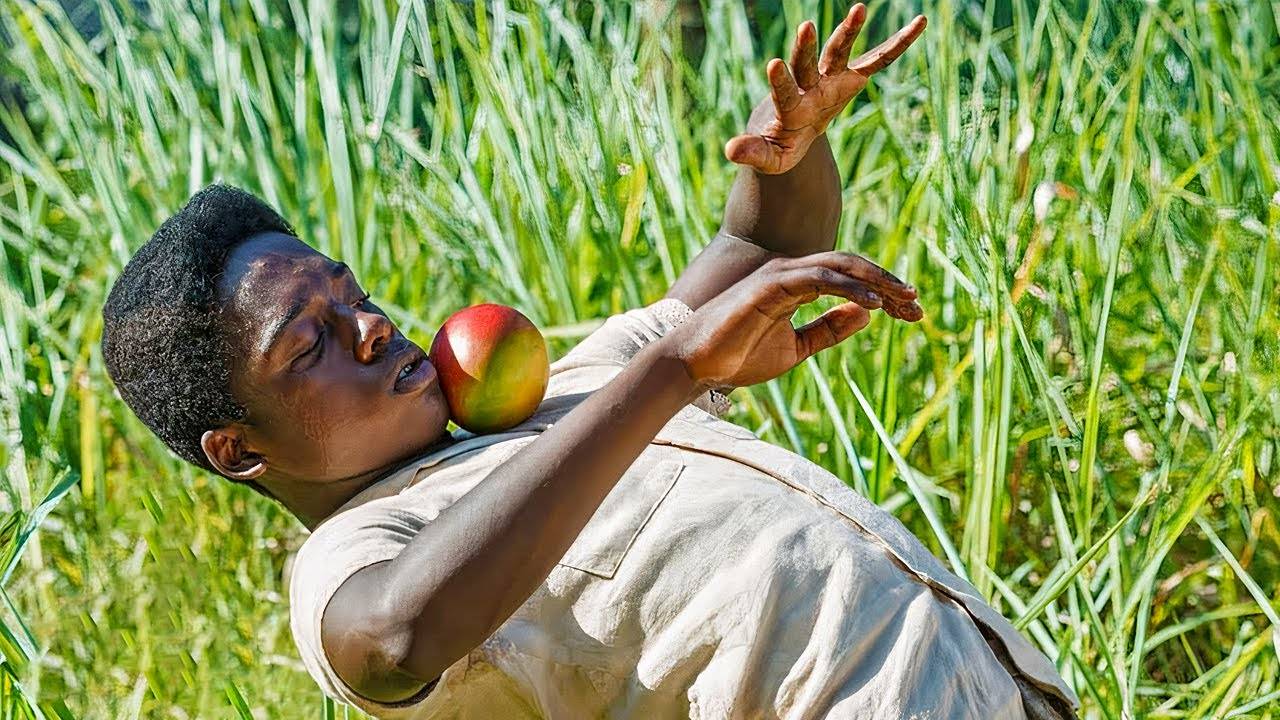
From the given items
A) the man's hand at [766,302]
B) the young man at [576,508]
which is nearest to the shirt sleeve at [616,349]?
the young man at [576,508]

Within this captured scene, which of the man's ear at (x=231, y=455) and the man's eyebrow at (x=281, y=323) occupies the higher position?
the man's eyebrow at (x=281, y=323)

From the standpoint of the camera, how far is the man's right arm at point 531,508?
3.92 ft

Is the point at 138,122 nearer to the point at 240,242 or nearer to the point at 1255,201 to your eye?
the point at 240,242

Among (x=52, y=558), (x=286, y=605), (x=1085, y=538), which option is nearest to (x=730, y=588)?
(x=1085, y=538)

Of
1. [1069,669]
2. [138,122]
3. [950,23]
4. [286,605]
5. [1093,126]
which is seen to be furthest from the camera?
[138,122]

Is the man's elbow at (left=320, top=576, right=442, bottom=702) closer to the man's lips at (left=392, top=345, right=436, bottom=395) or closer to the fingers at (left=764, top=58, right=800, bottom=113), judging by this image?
the man's lips at (left=392, top=345, right=436, bottom=395)

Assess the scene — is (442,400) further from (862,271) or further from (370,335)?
(862,271)

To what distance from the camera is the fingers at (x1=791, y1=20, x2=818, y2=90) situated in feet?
4.91

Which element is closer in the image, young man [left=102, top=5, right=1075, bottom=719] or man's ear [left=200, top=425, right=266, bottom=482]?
young man [left=102, top=5, right=1075, bottom=719]

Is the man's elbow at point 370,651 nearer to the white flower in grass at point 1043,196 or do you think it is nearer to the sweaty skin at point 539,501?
the sweaty skin at point 539,501

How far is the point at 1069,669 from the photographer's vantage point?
1.98 m

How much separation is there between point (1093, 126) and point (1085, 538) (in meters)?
0.88

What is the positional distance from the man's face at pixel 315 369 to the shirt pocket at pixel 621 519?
23 centimetres

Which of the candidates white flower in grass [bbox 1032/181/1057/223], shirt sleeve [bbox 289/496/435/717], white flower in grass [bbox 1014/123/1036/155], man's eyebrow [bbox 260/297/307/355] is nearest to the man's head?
man's eyebrow [bbox 260/297/307/355]
